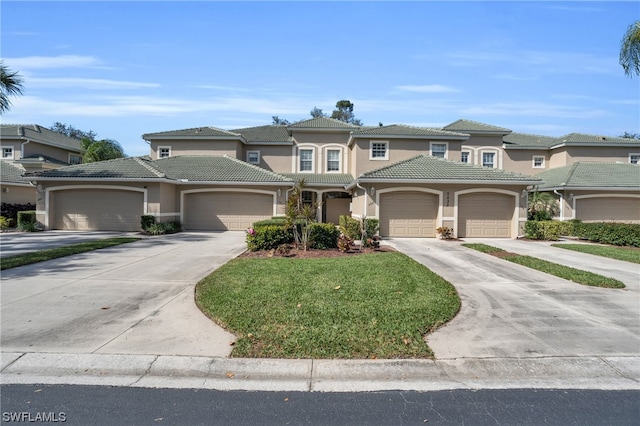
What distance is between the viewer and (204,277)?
28.0 ft

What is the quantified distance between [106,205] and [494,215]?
20.9 metres

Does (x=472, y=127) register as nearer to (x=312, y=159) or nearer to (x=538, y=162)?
(x=538, y=162)

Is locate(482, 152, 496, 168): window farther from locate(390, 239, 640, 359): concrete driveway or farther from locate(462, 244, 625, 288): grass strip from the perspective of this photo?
locate(390, 239, 640, 359): concrete driveway

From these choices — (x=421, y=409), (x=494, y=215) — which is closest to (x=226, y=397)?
(x=421, y=409)

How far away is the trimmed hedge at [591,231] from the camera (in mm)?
15866

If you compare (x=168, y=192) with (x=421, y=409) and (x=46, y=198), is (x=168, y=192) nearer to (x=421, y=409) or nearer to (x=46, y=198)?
(x=46, y=198)

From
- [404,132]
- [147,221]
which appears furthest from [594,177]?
[147,221]

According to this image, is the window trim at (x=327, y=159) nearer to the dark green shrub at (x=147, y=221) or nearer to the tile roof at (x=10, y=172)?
the dark green shrub at (x=147, y=221)

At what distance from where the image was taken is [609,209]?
21.3 m

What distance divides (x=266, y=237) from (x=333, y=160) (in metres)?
14.6

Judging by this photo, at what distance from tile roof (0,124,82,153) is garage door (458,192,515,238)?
33458 millimetres

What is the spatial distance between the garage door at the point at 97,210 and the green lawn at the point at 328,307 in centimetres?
Answer: 1285

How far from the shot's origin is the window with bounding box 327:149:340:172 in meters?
26.0

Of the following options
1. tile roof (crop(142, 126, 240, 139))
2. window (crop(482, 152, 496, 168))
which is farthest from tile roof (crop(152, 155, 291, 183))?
window (crop(482, 152, 496, 168))
